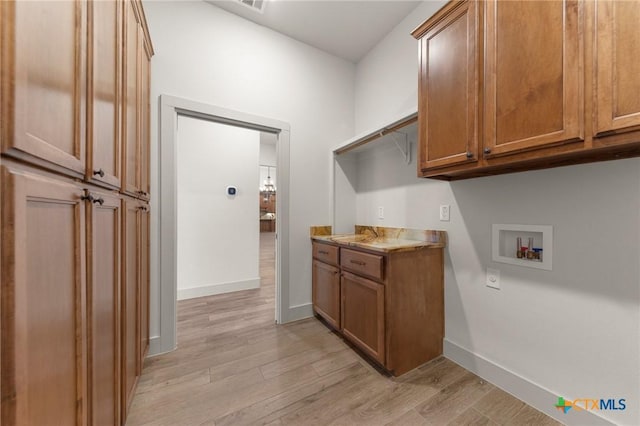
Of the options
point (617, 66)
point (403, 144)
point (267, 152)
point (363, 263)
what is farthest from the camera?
point (267, 152)

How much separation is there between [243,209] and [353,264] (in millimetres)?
2203

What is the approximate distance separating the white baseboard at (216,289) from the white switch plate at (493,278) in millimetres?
2945

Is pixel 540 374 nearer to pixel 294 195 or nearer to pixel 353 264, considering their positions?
pixel 353 264

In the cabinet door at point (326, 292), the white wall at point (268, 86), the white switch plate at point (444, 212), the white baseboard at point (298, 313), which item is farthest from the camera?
the white baseboard at point (298, 313)

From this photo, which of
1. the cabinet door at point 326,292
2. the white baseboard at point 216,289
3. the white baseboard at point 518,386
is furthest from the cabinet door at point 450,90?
the white baseboard at point 216,289

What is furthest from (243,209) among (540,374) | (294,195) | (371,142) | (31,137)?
(540,374)

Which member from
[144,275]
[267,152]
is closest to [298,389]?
[144,275]

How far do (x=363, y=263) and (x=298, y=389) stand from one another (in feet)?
3.00

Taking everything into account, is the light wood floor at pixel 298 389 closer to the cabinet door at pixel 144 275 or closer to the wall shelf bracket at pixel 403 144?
the cabinet door at pixel 144 275

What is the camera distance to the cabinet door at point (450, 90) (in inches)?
51.0

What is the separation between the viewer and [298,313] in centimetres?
248

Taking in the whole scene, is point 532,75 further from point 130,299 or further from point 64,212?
point 130,299

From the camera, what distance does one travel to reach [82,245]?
738 millimetres

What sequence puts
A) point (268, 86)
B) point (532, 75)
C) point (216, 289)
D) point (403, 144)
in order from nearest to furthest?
point (532, 75) < point (403, 144) < point (268, 86) < point (216, 289)
